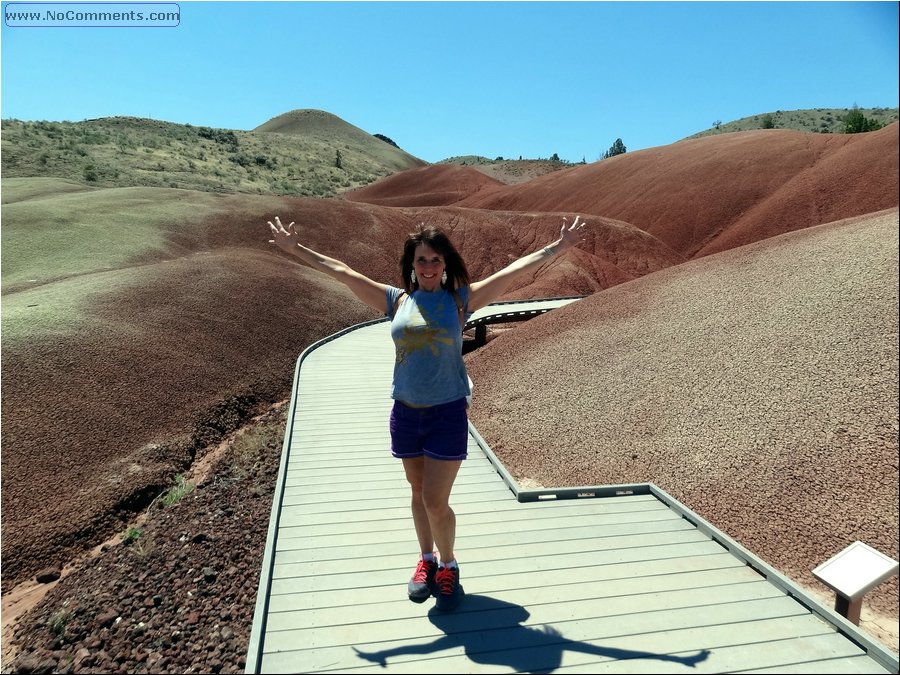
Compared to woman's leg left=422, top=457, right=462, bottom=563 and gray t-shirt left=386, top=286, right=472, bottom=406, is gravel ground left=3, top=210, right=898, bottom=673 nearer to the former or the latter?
woman's leg left=422, top=457, right=462, bottom=563

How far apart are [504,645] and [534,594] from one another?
0.55 m

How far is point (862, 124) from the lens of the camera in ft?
145

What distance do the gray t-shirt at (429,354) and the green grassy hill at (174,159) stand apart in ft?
127

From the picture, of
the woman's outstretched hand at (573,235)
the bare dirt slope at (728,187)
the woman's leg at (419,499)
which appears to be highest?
the bare dirt slope at (728,187)

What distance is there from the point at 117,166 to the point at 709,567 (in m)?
47.4

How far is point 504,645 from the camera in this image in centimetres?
343

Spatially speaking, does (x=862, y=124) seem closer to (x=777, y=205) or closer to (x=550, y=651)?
(x=777, y=205)

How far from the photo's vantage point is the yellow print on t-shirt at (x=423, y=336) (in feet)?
11.2

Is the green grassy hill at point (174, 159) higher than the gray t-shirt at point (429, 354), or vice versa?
the green grassy hill at point (174, 159)

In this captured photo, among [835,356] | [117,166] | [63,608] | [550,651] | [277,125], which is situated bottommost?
[63,608]

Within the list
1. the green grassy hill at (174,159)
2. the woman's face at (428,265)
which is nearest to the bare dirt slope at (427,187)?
the green grassy hill at (174,159)

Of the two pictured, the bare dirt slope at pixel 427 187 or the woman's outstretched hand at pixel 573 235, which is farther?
the bare dirt slope at pixel 427 187

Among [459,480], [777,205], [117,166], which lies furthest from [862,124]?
[117,166]

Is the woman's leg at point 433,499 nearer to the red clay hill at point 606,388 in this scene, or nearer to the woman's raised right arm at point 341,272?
the woman's raised right arm at point 341,272
